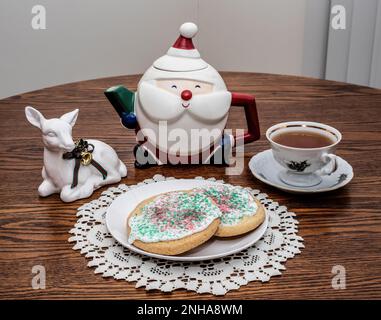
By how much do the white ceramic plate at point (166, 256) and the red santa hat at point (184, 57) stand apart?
0.73ft

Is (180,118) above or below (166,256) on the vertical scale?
above

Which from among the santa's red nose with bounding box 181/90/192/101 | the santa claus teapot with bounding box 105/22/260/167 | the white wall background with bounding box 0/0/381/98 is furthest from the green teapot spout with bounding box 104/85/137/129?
the white wall background with bounding box 0/0/381/98

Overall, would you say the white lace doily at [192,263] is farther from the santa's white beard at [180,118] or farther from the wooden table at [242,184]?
the santa's white beard at [180,118]

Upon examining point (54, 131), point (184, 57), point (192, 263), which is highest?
point (184, 57)

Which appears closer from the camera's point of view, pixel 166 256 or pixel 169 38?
pixel 166 256

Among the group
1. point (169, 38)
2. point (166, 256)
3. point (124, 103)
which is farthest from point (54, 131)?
point (169, 38)

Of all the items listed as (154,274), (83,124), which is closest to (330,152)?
(154,274)

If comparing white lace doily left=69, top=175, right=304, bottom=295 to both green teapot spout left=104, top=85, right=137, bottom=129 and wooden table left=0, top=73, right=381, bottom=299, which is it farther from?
green teapot spout left=104, top=85, right=137, bottom=129

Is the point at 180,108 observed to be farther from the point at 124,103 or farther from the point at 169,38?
the point at 169,38

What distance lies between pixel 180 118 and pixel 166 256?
353 mm

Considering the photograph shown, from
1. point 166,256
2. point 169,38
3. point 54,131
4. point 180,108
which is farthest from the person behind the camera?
point 169,38

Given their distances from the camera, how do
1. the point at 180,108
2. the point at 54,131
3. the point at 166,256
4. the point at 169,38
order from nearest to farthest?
the point at 166,256, the point at 54,131, the point at 180,108, the point at 169,38

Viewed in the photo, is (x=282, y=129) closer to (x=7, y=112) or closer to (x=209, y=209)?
(x=209, y=209)

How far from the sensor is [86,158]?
102cm
